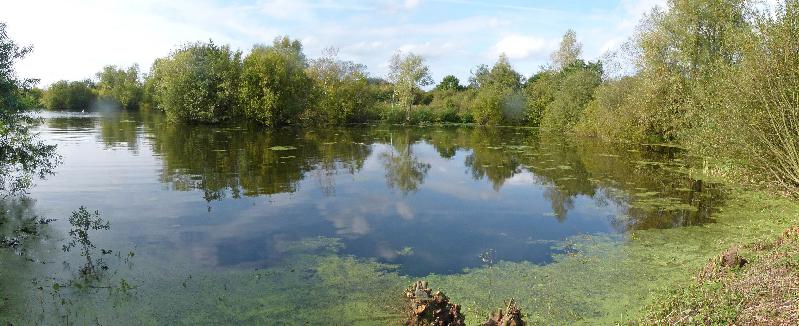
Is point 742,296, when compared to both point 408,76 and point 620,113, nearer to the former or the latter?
point 620,113

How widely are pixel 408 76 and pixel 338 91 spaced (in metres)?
11.3

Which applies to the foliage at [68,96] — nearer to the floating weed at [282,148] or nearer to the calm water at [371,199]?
the calm water at [371,199]

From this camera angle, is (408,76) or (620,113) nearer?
(620,113)

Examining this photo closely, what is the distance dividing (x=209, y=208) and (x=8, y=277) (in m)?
6.29

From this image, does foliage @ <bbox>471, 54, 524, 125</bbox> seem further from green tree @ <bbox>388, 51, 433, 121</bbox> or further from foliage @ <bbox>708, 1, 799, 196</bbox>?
foliage @ <bbox>708, 1, 799, 196</bbox>

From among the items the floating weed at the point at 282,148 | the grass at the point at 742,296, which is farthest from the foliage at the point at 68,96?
the grass at the point at 742,296

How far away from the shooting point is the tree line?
13.9 meters

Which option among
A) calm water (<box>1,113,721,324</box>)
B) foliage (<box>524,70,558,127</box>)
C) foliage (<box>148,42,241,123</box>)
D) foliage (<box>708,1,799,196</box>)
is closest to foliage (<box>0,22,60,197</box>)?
calm water (<box>1,113,721,324</box>)

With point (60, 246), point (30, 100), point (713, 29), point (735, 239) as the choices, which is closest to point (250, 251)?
point (60, 246)

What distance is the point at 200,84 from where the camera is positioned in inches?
2126

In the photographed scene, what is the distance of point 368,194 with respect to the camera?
60.1ft

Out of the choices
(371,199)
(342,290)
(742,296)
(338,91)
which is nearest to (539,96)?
(338,91)

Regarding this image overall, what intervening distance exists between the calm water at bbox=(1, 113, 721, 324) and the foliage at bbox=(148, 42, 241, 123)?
2372 cm

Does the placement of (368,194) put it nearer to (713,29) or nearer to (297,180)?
(297,180)
